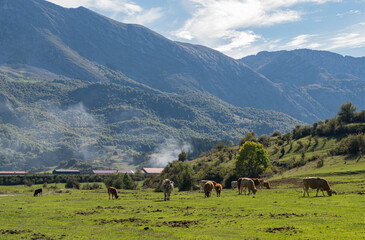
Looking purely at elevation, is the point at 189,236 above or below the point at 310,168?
below

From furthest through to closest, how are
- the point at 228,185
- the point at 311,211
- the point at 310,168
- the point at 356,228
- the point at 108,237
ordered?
1. the point at 228,185
2. the point at 310,168
3. the point at 311,211
4. the point at 108,237
5. the point at 356,228

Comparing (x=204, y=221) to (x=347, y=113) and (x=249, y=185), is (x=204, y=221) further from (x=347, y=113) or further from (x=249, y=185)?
(x=347, y=113)

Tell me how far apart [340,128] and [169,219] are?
117445 millimetres

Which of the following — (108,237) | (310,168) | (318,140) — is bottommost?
(108,237)

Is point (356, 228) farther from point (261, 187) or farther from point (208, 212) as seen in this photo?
point (261, 187)

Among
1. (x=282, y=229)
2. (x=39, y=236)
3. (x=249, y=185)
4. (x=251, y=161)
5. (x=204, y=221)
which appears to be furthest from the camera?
(x=251, y=161)

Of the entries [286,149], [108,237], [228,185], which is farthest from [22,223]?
[286,149]

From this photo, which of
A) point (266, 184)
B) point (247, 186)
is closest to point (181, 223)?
point (247, 186)

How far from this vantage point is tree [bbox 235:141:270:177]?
104 m

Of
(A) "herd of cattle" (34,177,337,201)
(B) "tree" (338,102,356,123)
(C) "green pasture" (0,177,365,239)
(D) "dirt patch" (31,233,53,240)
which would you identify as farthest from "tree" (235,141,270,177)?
(D) "dirt patch" (31,233,53,240)

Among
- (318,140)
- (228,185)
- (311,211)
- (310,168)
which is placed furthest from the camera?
(318,140)

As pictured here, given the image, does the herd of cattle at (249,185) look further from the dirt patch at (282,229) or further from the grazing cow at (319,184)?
the dirt patch at (282,229)

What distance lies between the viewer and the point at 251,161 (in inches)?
4075

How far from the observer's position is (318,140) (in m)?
133
